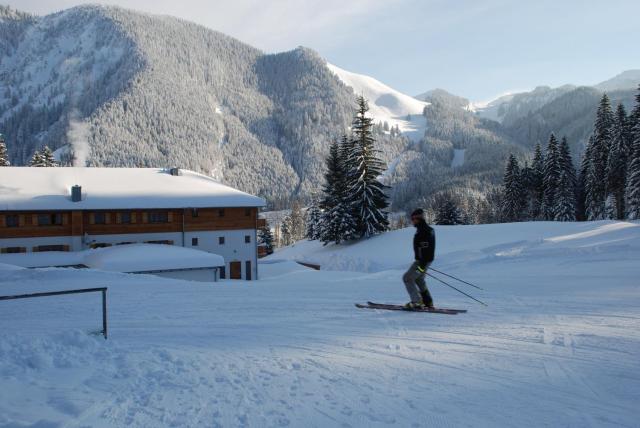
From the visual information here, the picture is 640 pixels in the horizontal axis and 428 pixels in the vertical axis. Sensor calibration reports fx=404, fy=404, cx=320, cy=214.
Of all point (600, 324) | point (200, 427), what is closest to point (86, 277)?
point (200, 427)

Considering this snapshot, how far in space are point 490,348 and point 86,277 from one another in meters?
14.9

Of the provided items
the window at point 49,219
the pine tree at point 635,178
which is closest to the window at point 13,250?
the window at point 49,219

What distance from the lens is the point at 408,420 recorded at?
417 centimetres

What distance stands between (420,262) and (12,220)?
29734mm

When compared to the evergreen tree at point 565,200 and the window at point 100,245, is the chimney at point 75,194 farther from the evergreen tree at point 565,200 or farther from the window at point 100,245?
the evergreen tree at point 565,200

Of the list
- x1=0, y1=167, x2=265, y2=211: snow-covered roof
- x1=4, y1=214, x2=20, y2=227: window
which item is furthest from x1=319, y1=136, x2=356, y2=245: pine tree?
x1=4, y1=214, x2=20, y2=227: window

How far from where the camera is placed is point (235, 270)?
32938 millimetres

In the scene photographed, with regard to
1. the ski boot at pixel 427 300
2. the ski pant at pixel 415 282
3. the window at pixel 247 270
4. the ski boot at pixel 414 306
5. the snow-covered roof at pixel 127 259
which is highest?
the ski pant at pixel 415 282

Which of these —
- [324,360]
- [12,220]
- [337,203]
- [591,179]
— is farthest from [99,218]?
[591,179]

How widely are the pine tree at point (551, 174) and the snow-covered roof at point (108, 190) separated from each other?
119ft

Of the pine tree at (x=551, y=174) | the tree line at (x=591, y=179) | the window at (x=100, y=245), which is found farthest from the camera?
the pine tree at (x=551, y=174)

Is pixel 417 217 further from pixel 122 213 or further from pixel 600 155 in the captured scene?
pixel 600 155

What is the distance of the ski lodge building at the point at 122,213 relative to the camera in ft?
91.4

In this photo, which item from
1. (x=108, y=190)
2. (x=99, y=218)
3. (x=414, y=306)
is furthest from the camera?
(x=108, y=190)
